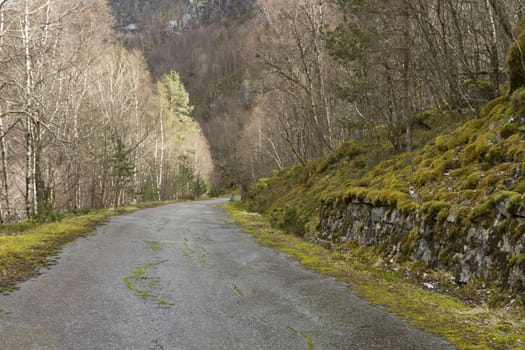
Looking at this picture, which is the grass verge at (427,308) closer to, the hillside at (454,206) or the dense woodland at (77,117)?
the hillside at (454,206)

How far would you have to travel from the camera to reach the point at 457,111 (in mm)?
13953

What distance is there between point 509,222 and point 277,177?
23.7m

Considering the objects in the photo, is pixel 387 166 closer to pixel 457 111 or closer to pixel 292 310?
pixel 457 111

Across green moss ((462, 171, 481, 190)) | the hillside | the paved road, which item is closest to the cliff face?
the hillside

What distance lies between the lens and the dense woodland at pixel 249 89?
44.5 ft

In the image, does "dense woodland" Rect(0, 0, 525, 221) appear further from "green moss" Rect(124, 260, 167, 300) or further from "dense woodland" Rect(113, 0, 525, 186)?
"green moss" Rect(124, 260, 167, 300)

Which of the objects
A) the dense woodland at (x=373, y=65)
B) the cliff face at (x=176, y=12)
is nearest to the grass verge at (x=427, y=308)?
the dense woodland at (x=373, y=65)

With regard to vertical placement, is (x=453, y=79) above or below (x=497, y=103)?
above

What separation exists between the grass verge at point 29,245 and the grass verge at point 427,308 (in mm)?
5941

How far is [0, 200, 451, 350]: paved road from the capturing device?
4969mm

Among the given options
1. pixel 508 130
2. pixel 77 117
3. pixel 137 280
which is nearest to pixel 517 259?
pixel 508 130

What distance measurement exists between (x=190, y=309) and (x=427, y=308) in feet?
11.7

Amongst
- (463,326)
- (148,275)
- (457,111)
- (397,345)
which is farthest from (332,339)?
(457,111)

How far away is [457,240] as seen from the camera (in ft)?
24.5
